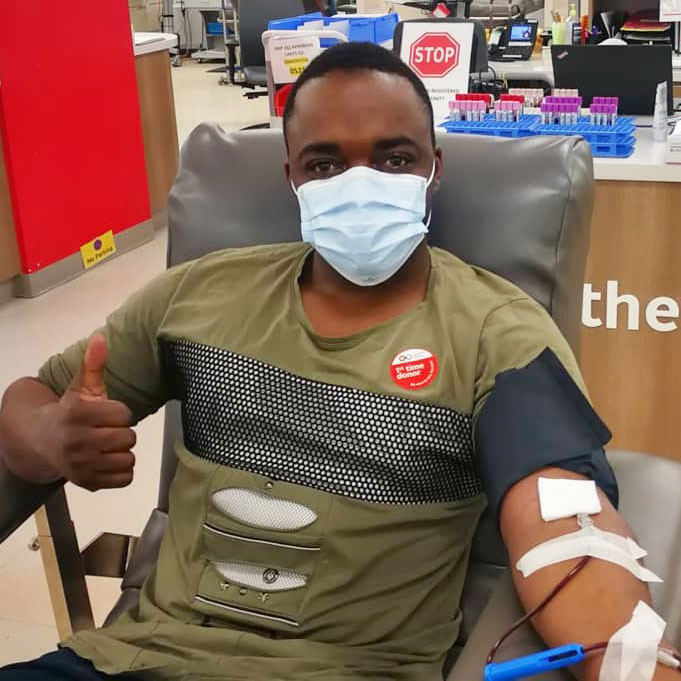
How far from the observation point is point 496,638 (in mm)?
949

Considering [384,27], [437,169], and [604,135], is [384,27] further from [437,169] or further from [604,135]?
[437,169]

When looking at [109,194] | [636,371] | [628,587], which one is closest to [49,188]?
[109,194]

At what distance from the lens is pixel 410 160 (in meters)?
1.33

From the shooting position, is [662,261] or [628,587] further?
[662,261]

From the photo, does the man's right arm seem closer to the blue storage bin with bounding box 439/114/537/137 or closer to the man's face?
the man's face

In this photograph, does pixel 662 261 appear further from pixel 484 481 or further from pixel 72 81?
pixel 72 81

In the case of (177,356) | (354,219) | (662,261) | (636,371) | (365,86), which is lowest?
(636,371)

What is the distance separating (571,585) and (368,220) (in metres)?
0.57

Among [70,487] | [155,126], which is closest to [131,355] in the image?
[70,487]

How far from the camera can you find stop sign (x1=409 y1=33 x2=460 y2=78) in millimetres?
2520

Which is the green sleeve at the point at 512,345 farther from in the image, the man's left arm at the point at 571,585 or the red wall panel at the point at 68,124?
the red wall panel at the point at 68,124

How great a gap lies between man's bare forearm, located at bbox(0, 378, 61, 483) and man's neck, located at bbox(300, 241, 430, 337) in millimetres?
373

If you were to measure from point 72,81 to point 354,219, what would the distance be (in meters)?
3.13

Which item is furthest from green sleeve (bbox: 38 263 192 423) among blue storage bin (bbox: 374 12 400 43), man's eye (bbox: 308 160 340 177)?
blue storage bin (bbox: 374 12 400 43)
